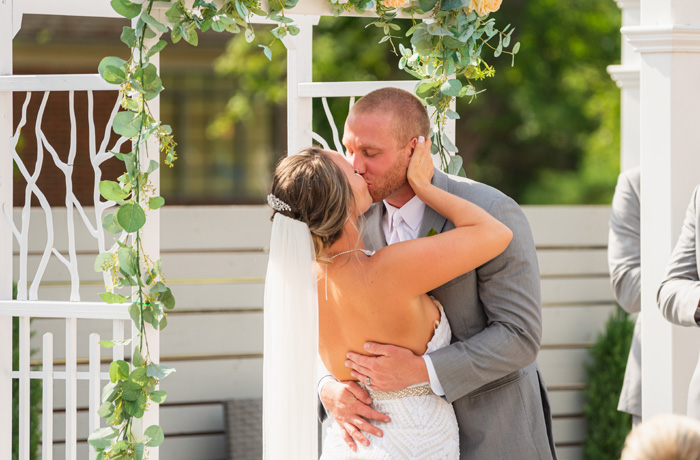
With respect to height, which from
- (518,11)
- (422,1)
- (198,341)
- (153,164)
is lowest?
(198,341)

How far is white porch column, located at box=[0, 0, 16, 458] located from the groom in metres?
1.18

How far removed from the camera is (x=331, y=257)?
7.29 feet

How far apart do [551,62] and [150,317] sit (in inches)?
382

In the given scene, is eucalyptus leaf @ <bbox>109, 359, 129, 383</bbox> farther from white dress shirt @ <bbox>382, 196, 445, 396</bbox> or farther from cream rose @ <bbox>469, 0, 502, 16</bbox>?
cream rose @ <bbox>469, 0, 502, 16</bbox>

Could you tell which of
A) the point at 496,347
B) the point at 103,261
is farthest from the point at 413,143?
the point at 103,261

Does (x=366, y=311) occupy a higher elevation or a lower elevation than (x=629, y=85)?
lower

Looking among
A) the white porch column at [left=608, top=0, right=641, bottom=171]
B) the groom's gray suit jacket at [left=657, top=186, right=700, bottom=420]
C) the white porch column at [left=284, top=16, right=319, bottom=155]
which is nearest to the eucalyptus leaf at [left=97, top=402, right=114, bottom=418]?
the white porch column at [left=284, top=16, right=319, bottom=155]

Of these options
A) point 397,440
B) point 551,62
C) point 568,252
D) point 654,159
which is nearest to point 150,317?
point 397,440

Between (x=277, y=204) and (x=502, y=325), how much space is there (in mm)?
637

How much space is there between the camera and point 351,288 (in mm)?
2166

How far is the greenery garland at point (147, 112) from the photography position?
233 centimetres

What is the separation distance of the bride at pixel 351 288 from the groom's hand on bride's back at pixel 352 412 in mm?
21

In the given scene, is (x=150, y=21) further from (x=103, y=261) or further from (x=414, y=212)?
(x=414, y=212)

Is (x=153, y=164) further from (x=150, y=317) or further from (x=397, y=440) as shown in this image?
(x=397, y=440)
